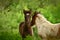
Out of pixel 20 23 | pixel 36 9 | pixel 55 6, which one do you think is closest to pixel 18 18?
pixel 20 23

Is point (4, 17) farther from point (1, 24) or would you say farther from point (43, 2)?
point (43, 2)

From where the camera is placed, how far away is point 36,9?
2.97 metres

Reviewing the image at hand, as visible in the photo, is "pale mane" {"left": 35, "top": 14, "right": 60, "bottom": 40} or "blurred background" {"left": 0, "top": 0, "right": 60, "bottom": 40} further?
"blurred background" {"left": 0, "top": 0, "right": 60, "bottom": 40}

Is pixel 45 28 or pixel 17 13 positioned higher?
pixel 17 13

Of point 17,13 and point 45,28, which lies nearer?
point 45,28

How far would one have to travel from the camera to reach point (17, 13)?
300 centimetres

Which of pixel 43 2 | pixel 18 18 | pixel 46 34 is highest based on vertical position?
pixel 43 2

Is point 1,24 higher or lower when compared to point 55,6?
lower

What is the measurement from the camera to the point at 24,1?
3008 millimetres

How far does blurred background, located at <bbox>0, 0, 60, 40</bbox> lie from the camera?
296 cm

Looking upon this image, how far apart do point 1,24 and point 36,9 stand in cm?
48

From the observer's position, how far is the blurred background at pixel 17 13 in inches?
116

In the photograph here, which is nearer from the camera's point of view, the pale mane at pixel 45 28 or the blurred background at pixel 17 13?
the pale mane at pixel 45 28

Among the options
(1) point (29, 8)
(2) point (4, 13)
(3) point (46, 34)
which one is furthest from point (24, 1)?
(3) point (46, 34)
